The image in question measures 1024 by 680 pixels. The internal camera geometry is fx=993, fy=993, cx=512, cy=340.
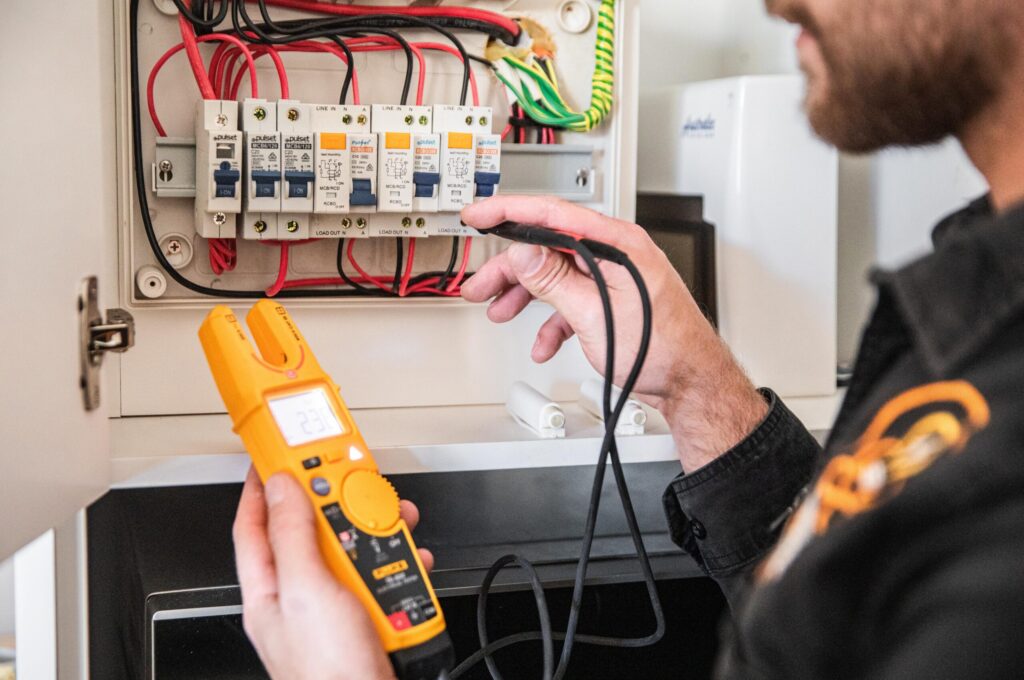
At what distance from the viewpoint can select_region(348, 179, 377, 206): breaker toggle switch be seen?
3.42 ft

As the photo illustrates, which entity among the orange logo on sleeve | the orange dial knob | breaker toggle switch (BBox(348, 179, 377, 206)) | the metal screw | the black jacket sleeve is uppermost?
the metal screw

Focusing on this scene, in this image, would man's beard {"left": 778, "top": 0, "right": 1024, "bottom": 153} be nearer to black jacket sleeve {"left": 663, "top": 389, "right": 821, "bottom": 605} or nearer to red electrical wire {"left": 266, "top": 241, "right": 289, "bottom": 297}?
black jacket sleeve {"left": 663, "top": 389, "right": 821, "bottom": 605}

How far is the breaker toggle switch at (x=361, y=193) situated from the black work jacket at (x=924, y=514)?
2.09 ft

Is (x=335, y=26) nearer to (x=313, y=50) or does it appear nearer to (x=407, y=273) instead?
(x=313, y=50)

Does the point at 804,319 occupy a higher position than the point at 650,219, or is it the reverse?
the point at 650,219

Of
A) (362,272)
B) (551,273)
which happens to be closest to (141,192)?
(362,272)

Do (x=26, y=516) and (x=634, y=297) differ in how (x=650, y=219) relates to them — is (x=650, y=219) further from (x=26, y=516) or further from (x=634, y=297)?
(x=26, y=516)

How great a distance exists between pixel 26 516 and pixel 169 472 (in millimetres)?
204

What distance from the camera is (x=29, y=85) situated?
674mm

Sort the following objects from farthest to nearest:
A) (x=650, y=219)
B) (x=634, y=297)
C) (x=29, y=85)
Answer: (x=650, y=219) < (x=634, y=297) < (x=29, y=85)

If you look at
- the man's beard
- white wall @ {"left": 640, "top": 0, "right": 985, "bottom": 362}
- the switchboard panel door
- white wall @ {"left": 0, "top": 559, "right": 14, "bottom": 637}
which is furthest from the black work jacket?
white wall @ {"left": 0, "top": 559, "right": 14, "bottom": 637}

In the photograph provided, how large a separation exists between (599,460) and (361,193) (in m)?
0.42

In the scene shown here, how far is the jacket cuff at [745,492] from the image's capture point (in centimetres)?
87

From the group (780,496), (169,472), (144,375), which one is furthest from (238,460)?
(780,496)
